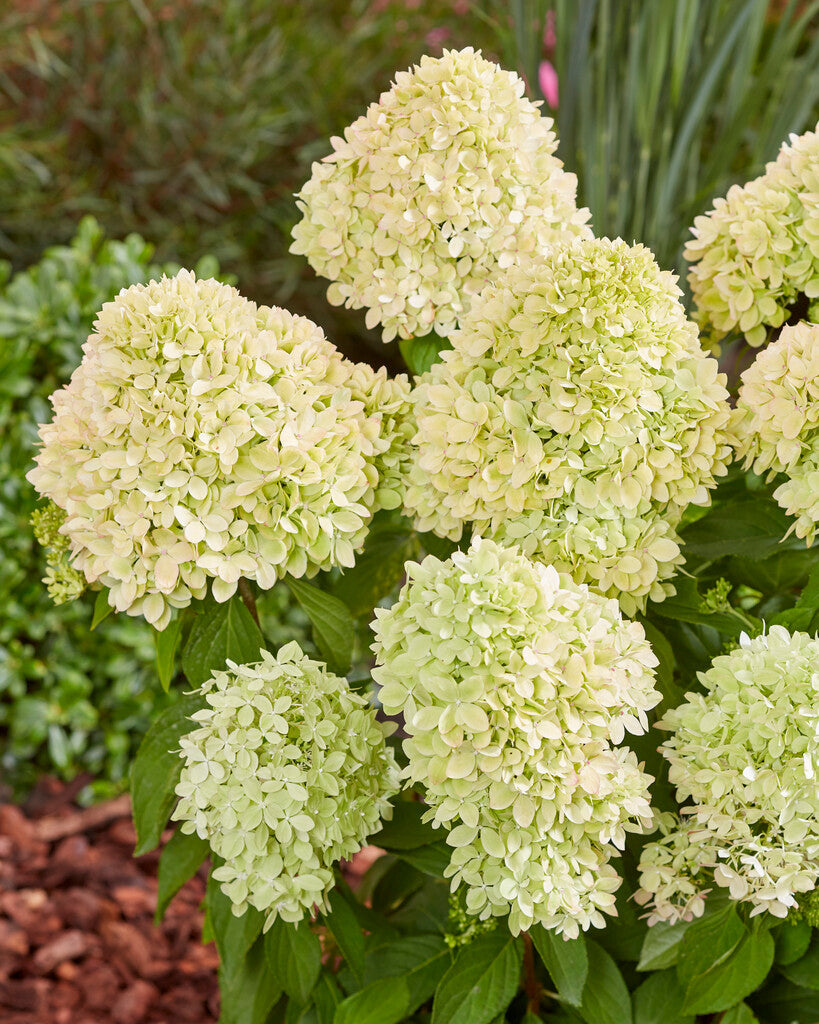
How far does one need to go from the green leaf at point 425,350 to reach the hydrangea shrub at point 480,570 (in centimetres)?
4

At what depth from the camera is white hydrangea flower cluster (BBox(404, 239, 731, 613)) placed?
707 mm

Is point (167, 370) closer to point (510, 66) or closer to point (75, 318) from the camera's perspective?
point (75, 318)

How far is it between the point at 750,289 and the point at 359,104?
262 cm

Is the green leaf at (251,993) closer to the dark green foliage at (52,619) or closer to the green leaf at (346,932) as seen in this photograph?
the green leaf at (346,932)

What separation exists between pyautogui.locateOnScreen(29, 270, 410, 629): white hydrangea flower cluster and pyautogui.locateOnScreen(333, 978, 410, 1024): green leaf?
358mm

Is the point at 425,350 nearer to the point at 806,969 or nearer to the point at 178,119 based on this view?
the point at 806,969

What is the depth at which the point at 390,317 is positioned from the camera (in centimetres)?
84

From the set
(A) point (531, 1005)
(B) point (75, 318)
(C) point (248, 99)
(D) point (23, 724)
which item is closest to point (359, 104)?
(C) point (248, 99)

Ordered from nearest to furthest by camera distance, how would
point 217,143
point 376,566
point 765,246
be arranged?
1. point 765,246
2. point 376,566
3. point 217,143

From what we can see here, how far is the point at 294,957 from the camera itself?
2.72ft

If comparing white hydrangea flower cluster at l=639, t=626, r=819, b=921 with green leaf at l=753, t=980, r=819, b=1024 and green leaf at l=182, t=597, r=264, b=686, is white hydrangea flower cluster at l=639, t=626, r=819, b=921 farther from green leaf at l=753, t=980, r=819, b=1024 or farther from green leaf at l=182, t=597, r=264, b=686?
green leaf at l=182, t=597, r=264, b=686

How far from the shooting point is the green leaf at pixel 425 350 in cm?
89

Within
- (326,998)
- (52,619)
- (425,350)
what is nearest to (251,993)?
(326,998)

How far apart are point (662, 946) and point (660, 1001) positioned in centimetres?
6
